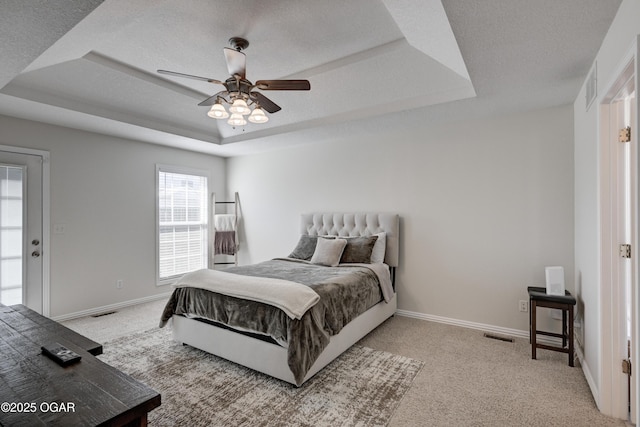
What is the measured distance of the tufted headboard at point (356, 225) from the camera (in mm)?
4094

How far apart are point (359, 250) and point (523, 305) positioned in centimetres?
191

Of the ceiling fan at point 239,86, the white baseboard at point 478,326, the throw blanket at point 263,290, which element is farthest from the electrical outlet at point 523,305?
the ceiling fan at point 239,86

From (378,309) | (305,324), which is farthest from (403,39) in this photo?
(378,309)

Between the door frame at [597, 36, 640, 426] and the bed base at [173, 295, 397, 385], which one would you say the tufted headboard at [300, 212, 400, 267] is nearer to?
the bed base at [173, 295, 397, 385]

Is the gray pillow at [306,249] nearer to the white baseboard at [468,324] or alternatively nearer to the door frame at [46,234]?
the white baseboard at [468,324]

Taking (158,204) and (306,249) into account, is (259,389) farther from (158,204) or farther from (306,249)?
(158,204)

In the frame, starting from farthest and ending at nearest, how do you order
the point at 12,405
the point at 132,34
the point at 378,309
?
1. the point at 378,309
2. the point at 132,34
3. the point at 12,405

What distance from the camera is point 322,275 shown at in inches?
130

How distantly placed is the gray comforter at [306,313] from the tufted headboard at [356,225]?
25.0 inches

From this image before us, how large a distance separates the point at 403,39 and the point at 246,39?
4.44 feet

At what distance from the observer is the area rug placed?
2.05 m

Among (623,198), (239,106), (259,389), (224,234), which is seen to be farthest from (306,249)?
(623,198)

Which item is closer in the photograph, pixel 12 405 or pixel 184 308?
pixel 12 405

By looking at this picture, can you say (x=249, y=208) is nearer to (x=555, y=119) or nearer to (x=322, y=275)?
(x=322, y=275)
